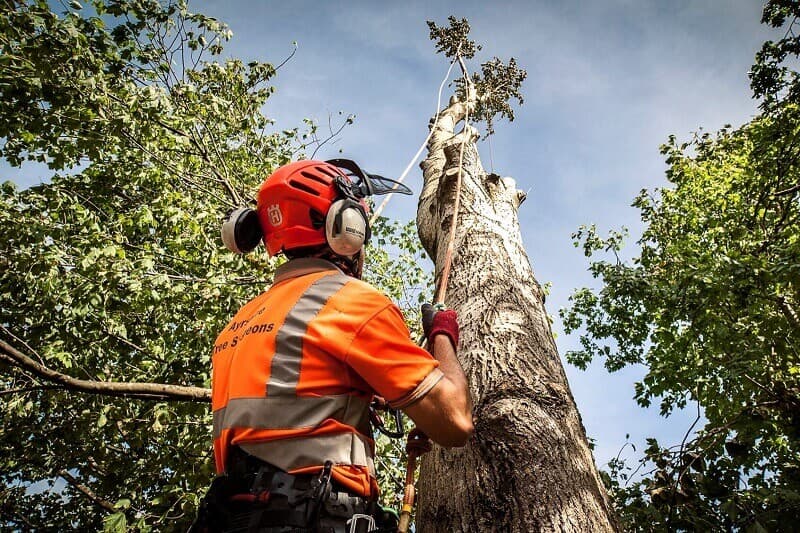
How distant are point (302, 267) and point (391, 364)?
63cm

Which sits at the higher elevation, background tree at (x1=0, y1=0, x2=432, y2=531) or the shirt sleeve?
background tree at (x1=0, y1=0, x2=432, y2=531)

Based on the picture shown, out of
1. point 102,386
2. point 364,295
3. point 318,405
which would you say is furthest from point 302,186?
point 102,386

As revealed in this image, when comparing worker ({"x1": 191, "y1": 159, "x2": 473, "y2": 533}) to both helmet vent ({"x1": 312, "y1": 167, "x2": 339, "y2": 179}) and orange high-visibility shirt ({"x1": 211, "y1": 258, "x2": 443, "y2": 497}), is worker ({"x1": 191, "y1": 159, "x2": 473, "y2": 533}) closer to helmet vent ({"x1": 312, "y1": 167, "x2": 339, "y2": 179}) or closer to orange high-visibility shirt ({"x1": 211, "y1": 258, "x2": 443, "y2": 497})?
orange high-visibility shirt ({"x1": 211, "y1": 258, "x2": 443, "y2": 497})

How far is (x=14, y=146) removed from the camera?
5.66 meters

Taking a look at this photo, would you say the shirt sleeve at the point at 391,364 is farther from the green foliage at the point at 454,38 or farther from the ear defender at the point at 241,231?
the green foliage at the point at 454,38

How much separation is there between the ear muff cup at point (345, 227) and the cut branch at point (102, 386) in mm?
1740

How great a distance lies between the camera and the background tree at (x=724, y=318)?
3002 mm

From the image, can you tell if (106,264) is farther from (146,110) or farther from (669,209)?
(669,209)

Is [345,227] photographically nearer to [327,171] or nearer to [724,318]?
[327,171]

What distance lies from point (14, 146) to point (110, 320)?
8.09 ft

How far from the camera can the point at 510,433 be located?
170cm

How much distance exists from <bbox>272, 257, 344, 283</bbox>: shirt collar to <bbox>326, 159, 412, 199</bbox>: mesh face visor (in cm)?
31

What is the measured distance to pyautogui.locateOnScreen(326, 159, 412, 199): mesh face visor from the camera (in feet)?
6.23

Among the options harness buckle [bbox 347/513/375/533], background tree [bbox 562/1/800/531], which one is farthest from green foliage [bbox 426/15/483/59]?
harness buckle [bbox 347/513/375/533]
